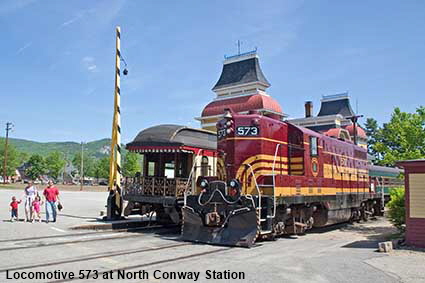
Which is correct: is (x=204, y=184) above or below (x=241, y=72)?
below

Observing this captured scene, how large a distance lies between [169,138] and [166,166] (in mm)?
2614

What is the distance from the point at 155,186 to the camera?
49.7 ft

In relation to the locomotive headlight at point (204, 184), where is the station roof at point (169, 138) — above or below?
above

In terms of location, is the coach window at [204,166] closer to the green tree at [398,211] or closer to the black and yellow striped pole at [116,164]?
the black and yellow striped pole at [116,164]

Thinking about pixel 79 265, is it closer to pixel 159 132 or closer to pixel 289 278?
pixel 289 278

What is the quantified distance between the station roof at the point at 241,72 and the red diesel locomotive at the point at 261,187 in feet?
88.9

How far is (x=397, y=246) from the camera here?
1114 cm

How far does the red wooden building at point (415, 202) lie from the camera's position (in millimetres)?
11016

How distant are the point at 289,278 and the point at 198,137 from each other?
10.2m

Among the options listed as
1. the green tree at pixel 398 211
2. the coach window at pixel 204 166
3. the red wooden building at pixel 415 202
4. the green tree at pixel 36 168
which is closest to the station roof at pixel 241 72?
the coach window at pixel 204 166

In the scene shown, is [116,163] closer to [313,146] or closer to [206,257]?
[313,146]

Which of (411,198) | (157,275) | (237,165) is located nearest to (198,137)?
(237,165)

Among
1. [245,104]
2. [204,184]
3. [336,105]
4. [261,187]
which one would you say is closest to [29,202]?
[204,184]

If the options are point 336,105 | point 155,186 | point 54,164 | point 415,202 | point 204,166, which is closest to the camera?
point 415,202
